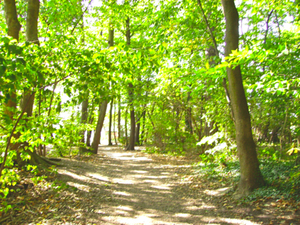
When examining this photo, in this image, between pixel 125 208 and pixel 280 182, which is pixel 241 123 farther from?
pixel 125 208

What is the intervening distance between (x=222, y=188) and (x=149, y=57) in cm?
440

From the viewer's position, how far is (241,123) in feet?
16.1

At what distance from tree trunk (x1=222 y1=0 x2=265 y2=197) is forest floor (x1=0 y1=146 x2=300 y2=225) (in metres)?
0.54

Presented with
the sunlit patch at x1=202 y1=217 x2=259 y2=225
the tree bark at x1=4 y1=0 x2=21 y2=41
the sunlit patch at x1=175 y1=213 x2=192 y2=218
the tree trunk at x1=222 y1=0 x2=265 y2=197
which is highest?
the tree bark at x1=4 y1=0 x2=21 y2=41

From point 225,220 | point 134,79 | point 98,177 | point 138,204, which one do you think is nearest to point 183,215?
point 225,220

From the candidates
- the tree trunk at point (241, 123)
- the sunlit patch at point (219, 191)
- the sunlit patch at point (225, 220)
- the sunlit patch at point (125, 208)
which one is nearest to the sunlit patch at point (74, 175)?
the sunlit patch at point (125, 208)

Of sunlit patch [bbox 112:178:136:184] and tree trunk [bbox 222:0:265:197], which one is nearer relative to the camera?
tree trunk [bbox 222:0:265:197]

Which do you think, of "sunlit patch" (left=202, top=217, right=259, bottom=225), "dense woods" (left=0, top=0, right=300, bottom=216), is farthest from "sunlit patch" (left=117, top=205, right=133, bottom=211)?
"dense woods" (left=0, top=0, right=300, bottom=216)

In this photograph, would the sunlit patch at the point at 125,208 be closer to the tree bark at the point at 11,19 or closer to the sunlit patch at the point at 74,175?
the sunlit patch at the point at 74,175

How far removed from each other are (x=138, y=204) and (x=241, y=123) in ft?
10.3

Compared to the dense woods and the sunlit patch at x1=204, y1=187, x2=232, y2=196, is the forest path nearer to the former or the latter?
the sunlit patch at x1=204, y1=187, x2=232, y2=196

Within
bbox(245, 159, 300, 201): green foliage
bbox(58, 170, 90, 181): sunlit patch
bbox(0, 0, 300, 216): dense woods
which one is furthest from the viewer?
bbox(58, 170, 90, 181): sunlit patch

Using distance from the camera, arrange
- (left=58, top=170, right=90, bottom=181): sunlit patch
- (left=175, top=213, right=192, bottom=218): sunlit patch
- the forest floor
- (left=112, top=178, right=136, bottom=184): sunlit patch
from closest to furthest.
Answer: the forest floor, (left=175, top=213, right=192, bottom=218): sunlit patch, (left=58, top=170, right=90, bottom=181): sunlit patch, (left=112, top=178, right=136, bottom=184): sunlit patch

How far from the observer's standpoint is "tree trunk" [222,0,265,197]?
15.9 ft
